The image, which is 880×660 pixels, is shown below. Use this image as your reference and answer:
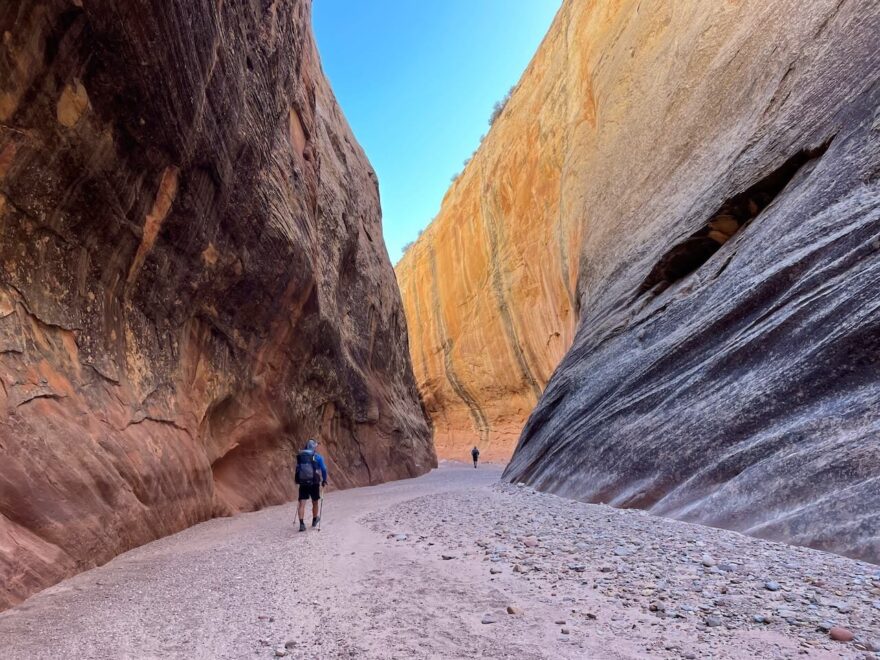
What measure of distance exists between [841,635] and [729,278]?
5.93 m

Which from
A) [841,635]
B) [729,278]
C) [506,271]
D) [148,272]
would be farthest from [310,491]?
[506,271]

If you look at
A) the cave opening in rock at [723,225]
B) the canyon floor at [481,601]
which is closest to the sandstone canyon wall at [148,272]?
the canyon floor at [481,601]

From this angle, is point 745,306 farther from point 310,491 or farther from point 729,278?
point 310,491

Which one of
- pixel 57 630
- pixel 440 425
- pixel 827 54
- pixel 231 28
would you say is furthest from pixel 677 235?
pixel 440 425

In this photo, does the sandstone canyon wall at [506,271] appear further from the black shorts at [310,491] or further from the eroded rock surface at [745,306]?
the black shorts at [310,491]

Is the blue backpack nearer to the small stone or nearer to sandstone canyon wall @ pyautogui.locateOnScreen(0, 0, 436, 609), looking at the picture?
sandstone canyon wall @ pyautogui.locateOnScreen(0, 0, 436, 609)

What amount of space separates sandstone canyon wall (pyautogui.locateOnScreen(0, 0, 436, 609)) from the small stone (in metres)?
5.00

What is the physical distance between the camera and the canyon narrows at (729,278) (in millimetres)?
4391

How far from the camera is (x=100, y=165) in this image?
18.0ft

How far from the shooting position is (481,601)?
294cm

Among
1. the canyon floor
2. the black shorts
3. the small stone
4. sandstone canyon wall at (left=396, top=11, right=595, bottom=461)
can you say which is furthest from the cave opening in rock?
sandstone canyon wall at (left=396, top=11, right=595, bottom=461)

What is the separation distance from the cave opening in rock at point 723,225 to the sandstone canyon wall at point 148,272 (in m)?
7.25

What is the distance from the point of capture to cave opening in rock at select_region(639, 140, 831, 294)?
23.7 ft

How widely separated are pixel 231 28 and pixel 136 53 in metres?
2.04
